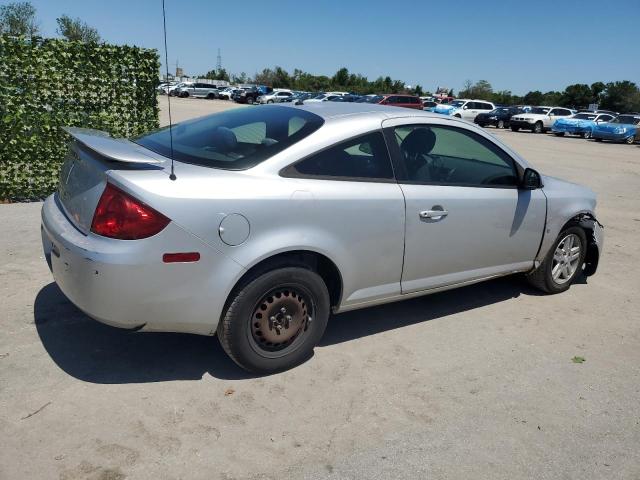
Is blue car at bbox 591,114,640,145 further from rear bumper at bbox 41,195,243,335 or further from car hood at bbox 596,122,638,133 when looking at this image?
rear bumper at bbox 41,195,243,335

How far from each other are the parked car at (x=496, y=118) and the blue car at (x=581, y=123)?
4.20 meters

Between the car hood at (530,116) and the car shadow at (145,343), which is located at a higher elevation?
the car hood at (530,116)

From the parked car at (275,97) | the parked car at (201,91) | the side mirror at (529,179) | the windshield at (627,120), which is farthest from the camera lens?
the parked car at (201,91)

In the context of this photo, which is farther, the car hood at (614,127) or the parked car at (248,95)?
the parked car at (248,95)

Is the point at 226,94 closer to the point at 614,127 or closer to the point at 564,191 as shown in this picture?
the point at 614,127

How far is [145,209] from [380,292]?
1712 mm

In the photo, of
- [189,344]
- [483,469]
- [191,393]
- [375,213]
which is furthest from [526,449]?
[189,344]

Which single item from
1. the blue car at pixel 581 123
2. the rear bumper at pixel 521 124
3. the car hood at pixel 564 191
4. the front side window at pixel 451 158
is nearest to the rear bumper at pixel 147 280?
the front side window at pixel 451 158

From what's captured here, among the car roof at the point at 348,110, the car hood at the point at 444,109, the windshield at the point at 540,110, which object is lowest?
the car hood at the point at 444,109

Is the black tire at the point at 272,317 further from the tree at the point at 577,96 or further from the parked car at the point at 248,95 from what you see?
the tree at the point at 577,96

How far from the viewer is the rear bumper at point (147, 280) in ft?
9.29

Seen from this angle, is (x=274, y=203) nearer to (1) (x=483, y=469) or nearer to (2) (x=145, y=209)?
(2) (x=145, y=209)

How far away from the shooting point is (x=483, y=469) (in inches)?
107

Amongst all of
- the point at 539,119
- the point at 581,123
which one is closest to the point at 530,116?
the point at 539,119
